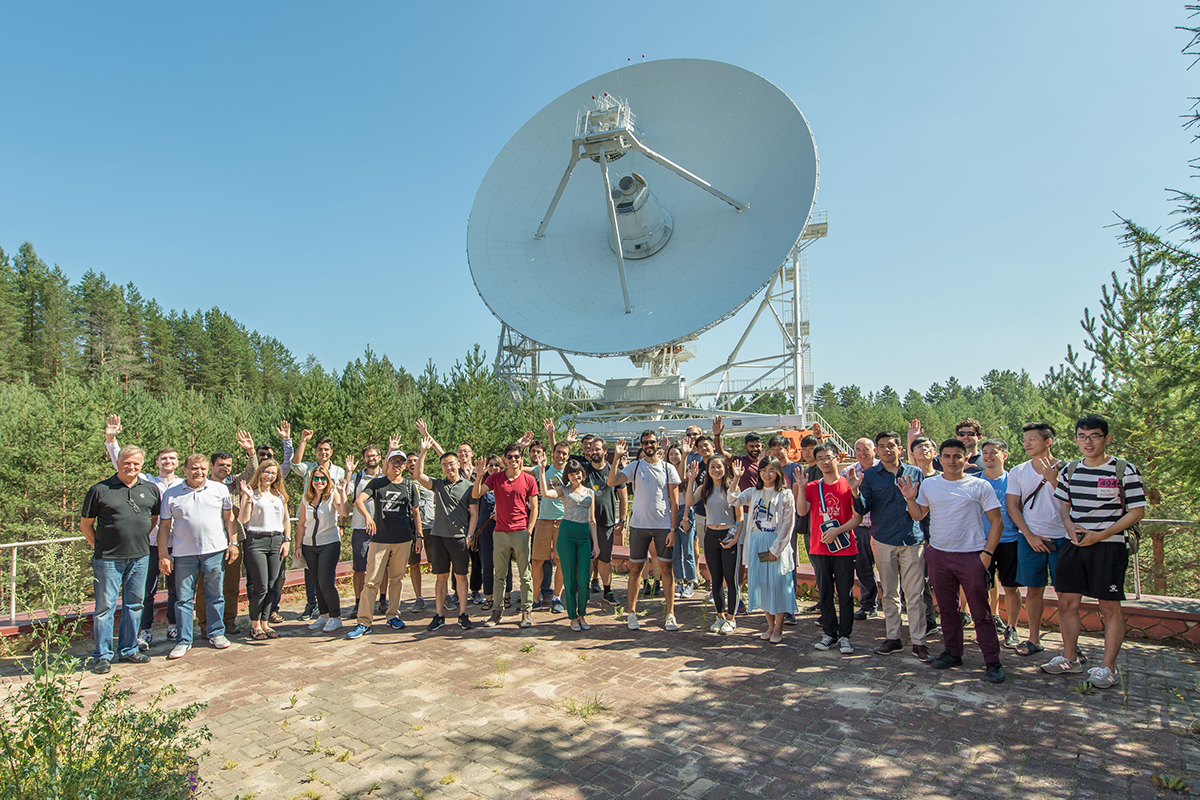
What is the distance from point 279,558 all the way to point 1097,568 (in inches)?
311

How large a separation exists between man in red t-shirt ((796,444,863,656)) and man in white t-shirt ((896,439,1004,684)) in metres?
0.73

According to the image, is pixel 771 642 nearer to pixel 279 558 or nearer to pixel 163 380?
pixel 279 558

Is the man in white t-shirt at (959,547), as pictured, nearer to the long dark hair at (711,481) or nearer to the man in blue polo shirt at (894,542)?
the man in blue polo shirt at (894,542)

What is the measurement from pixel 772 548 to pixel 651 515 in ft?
4.44

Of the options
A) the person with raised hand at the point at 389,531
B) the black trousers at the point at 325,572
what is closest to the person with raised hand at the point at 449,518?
the person with raised hand at the point at 389,531

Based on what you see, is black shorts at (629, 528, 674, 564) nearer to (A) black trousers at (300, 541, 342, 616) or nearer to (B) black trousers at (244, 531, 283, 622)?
(A) black trousers at (300, 541, 342, 616)

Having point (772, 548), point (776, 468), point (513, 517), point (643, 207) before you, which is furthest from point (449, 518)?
point (643, 207)

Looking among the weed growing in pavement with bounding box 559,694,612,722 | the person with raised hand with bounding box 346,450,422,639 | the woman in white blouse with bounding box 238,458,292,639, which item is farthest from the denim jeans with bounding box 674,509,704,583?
the woman in white blouse with bounding box 238,458,292,639

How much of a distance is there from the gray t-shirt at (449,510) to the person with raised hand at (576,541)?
1.20 meters

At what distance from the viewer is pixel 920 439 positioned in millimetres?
6695

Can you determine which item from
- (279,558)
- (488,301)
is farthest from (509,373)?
(279,558)

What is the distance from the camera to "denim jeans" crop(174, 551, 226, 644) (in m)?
6.31

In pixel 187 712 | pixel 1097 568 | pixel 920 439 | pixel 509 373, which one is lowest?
pixel 187 712

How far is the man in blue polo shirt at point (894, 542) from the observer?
577 cm
